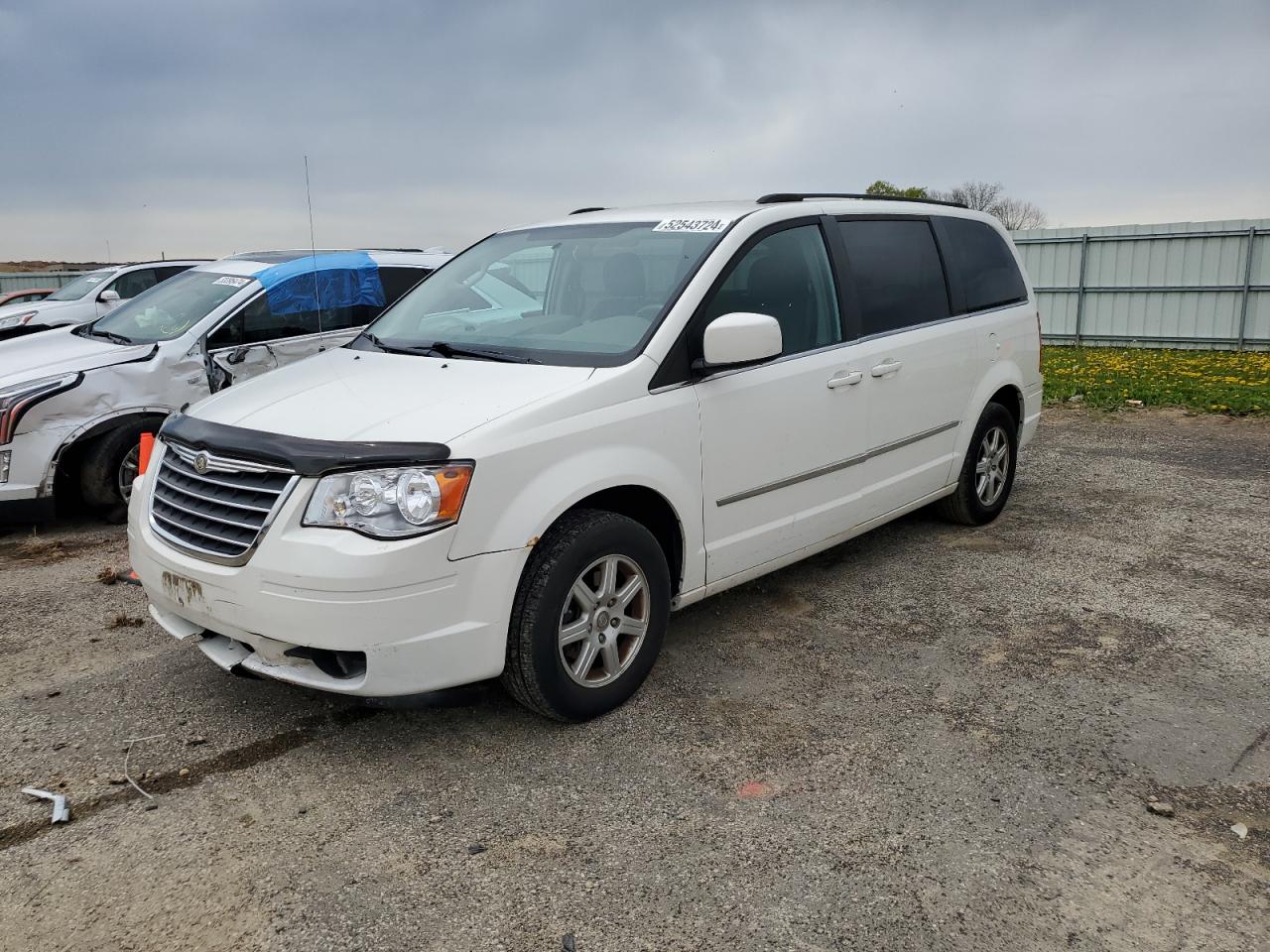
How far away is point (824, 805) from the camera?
3.10 meters

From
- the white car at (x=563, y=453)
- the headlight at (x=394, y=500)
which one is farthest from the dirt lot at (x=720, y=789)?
the headlight at (x=394, y=500)

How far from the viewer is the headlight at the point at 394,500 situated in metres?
3.08

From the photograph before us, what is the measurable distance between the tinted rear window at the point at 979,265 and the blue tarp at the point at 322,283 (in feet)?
13.3

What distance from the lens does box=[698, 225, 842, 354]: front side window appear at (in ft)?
13.5

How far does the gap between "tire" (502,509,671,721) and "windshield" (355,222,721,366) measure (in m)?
0.68

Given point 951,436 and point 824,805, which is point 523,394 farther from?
point 951,436

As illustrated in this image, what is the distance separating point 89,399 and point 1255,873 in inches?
247

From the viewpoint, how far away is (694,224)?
4.30m

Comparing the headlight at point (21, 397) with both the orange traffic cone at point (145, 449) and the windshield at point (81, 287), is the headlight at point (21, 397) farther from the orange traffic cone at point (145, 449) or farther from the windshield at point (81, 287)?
the windshield at point (81, 287)

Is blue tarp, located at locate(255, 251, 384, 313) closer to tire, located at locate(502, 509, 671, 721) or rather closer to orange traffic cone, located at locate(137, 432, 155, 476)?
orange traffic cone, located at locate(137, 432, 155, 476)

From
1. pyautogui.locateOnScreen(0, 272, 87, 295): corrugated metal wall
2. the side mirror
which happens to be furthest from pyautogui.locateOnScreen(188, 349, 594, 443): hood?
pyautogui.locateOnScreen(0, 272, 87, 295): corrugated metal wall

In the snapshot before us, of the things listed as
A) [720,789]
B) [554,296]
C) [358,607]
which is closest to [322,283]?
[554,296]

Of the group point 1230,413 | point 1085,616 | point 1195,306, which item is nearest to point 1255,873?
point 1085,616

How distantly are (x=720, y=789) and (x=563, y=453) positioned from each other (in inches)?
46.4
